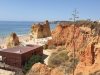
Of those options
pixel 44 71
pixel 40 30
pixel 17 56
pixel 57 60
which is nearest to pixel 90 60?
pixel 44 71

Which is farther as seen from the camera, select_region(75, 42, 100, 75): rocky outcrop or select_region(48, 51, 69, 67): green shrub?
select_region(48, 51, 69, 67): green shrub

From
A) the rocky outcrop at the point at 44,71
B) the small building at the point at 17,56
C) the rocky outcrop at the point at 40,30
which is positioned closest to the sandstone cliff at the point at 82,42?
the rocky outcrop at the point at 44,71

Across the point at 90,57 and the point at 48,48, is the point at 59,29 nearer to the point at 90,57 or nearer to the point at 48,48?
the point at 48,48

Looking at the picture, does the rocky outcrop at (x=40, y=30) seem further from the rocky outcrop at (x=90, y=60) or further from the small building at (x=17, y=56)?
the rocky outcrop at (x=90, y=60)

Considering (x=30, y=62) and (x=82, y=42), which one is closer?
(x=30, y=62)

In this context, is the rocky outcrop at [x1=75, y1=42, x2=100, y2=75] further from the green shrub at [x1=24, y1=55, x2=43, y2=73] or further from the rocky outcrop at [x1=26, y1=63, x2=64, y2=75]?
the green shrub at [x1=24, y1=55, x2=43, y2=73]

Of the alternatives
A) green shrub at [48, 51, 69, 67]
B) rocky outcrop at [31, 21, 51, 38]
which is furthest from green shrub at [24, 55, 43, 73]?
rocky outcrop at [31, 21, 51, 38]

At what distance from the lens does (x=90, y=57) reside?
63.5 ft

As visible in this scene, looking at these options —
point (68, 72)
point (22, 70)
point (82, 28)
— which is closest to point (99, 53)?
point (68, 72)

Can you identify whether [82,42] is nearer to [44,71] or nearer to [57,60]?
[57,60]

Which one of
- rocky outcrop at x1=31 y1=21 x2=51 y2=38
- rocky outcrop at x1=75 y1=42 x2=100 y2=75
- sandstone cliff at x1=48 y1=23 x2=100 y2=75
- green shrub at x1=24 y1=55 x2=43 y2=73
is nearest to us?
rocky outcrop at x1=75 y1=42 x2=100 y2=75

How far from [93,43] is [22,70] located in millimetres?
12167

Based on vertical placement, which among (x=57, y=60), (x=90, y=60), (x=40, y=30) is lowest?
(x=57, y=60)

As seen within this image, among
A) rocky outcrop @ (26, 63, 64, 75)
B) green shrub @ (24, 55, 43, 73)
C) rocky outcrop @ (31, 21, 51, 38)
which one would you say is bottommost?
green shrub @ (24, 55, 43, 73)
